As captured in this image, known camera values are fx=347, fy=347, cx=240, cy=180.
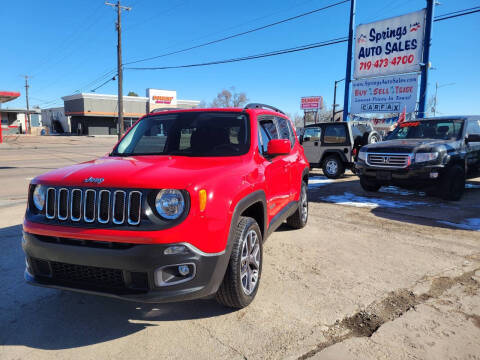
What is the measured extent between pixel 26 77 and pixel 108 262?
89008mm

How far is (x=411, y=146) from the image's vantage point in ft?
25.0

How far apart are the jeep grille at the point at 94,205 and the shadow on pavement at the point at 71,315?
0.93m

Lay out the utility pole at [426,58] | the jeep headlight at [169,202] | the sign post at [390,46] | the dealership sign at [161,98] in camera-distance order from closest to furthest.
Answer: the jeep headlight at [169,202]
the utility pole at [426,58]
the sign post at [390,46]
the dealership sign at [161,98]

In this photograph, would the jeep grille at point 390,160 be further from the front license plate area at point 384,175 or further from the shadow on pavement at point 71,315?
the shadow on pavement at point 71,315

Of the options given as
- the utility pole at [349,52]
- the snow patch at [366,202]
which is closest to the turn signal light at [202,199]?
the snow patch at [366,202]

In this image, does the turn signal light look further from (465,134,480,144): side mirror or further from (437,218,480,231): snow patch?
(465,134,480,144): side mirror

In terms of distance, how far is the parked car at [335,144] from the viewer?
11398mm

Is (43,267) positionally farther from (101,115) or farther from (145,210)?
(101,115)

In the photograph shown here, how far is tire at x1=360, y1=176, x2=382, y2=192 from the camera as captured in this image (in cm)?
869

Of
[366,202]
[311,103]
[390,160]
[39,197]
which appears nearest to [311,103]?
[311,103]

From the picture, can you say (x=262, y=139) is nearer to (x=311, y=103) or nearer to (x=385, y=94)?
(x=385, y=94)

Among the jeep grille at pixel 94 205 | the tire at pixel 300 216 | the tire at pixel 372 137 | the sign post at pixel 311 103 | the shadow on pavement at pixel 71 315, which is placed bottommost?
the shadow on pavement at pixel 71 315

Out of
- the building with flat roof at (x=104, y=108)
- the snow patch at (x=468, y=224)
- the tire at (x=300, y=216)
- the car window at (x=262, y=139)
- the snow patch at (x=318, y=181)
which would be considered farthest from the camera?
the building with flat roof at (x=104, y=108)

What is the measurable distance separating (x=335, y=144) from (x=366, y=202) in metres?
4.11
